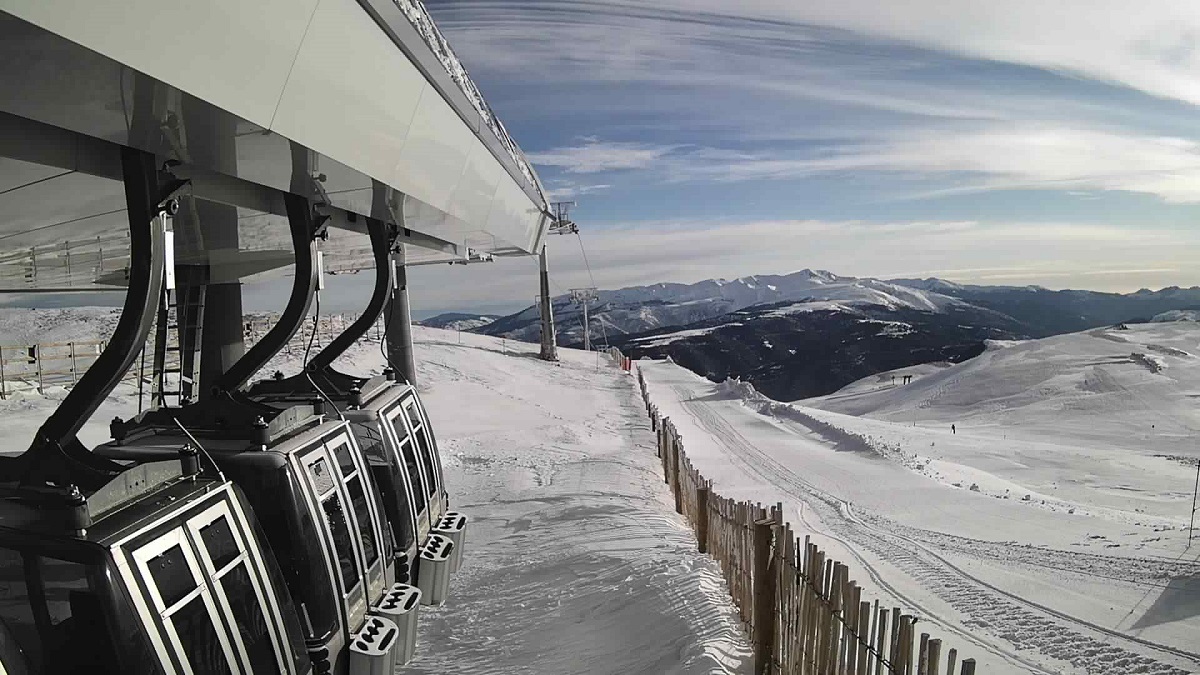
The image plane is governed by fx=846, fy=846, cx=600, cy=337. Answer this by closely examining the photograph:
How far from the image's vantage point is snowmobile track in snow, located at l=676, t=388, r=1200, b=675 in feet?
28.9

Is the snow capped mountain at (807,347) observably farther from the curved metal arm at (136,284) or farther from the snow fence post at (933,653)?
the curved metal arm at (136,284)

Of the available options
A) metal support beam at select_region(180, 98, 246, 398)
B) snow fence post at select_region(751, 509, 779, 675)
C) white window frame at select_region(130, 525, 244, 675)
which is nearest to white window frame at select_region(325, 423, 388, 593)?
metal support beam at select_region(180, 98, 246, 398)

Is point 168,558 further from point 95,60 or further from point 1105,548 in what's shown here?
point 1105,548

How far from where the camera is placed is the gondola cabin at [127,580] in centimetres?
315

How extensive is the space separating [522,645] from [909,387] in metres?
47.0

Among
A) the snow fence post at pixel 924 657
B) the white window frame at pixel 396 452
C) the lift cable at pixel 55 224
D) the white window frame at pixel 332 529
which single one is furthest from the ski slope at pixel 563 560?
the lift cable at pixel 55 224

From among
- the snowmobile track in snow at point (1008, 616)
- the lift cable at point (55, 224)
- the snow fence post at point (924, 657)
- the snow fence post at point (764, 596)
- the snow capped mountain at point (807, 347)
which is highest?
the lift cable at point (55, 224)

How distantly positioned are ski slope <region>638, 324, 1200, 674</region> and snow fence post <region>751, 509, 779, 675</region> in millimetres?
3341

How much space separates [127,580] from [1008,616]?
987 centimetres

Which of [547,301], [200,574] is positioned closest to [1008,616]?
[200,574]

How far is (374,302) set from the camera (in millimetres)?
9414

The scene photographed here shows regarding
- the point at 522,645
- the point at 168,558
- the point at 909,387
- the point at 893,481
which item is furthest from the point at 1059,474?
the point at 909,387

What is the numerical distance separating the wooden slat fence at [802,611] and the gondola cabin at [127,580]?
326 centimetres

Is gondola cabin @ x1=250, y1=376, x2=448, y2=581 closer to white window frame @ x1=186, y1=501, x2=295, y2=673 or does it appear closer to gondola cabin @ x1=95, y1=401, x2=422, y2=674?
gondola cabin @ x1=95, y1=401, x2=422, y2=674
